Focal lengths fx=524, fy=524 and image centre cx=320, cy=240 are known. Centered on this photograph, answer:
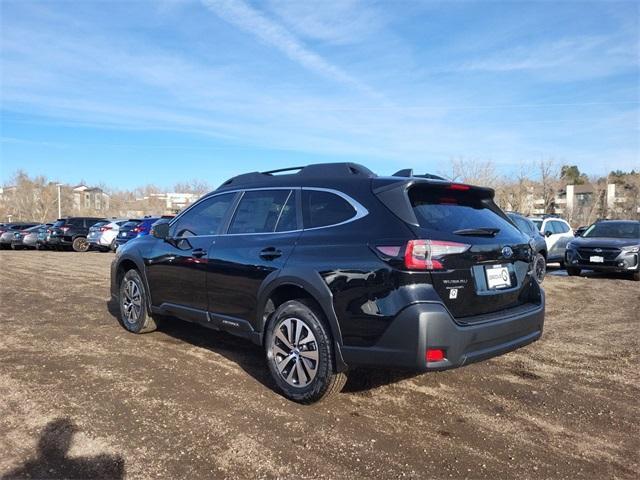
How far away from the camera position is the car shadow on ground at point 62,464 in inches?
116

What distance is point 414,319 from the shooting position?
337cm

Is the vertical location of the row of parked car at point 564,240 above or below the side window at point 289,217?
below

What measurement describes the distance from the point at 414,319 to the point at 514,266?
1.23 m

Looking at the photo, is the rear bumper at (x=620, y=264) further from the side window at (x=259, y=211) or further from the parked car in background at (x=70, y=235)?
the parked car in background at (x=70, y=235)

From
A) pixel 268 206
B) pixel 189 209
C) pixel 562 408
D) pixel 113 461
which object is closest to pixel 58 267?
pixel 189 209

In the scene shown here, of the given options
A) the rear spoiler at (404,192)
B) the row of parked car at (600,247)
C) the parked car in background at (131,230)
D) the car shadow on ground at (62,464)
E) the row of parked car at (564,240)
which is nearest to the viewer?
the car shadow on ground at (62,464)

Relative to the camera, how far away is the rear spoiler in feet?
12.0

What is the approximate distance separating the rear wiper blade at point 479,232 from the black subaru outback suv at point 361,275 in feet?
0.04

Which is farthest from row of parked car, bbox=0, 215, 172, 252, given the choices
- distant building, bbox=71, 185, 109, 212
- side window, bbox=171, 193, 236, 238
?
distant building, bbox=71, 185, 109, 212

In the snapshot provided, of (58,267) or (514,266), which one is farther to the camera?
(58,267)

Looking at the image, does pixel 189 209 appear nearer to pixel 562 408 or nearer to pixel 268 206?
pixel 268 206

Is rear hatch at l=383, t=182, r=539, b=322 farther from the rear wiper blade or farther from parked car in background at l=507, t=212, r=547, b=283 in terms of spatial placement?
parked car in background at l=507, t=212, r=547, b=283

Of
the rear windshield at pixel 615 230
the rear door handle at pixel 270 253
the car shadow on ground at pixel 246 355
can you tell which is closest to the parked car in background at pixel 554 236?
the rear windshield at pixel 615 230

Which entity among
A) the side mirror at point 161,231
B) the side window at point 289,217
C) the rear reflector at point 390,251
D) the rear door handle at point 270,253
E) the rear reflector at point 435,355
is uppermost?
the side window at point 289,217
